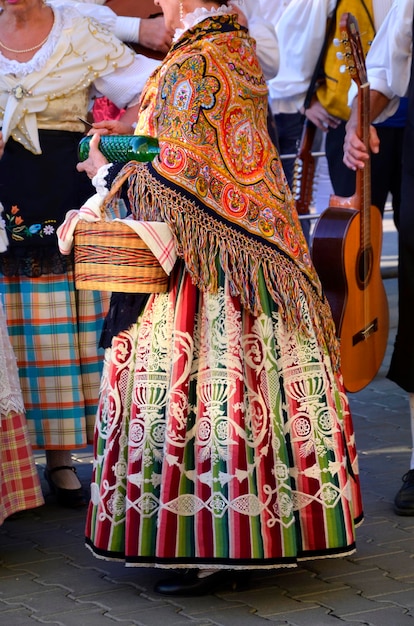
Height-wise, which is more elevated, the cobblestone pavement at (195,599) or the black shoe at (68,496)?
the cobblestone pavement at (195,599)

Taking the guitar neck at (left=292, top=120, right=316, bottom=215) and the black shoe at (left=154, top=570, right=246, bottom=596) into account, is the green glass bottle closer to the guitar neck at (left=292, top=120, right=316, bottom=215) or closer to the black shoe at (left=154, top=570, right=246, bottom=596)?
the black shoe at (left=154, top=570, right=246, bottom=596)

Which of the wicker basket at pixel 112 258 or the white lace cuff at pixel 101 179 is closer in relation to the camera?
the wicker basket at pixel 112 258

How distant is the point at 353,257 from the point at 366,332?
0.32m

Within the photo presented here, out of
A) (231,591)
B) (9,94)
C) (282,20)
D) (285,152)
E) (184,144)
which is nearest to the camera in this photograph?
(184,144)

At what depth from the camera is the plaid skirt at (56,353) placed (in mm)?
4715

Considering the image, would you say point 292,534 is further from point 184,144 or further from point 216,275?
point 184,144

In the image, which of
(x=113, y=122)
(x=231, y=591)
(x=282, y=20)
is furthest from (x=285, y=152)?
(x=231, y=591)

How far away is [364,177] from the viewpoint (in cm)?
471

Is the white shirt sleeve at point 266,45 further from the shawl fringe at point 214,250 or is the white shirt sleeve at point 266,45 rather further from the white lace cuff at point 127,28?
the shawl fringe at point 214,250

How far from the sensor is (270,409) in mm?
3617

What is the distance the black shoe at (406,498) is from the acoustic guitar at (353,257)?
416 mm

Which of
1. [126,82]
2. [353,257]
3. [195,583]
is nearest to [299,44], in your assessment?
[126,82]

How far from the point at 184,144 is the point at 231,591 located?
1.35 meters

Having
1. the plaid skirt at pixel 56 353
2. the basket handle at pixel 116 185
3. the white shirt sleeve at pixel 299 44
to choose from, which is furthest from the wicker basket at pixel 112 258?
the white shirt sleeve at pixel 299 44
